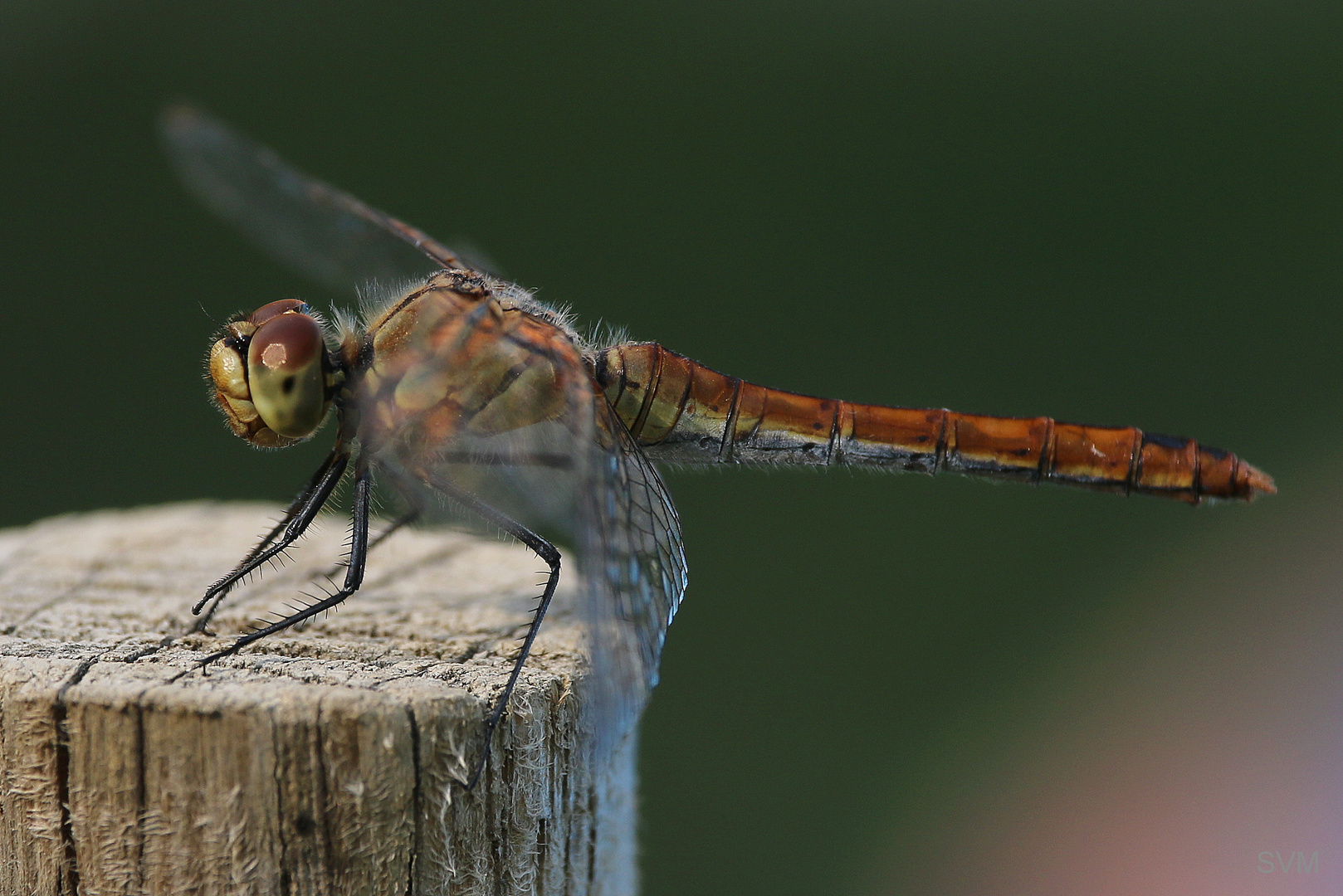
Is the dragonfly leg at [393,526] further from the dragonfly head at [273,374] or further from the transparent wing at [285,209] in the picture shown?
the transparent wing at [285,209]

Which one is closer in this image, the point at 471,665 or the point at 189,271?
the point at 471,665

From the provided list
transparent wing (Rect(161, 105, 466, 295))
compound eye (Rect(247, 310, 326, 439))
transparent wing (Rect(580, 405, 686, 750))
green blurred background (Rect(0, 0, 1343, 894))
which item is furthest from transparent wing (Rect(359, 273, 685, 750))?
green blurred background (Rect(0, 0, 1343, 894))

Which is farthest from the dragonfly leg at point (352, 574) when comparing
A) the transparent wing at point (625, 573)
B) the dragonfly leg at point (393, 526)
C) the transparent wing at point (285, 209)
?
the transparent wing at point (285, 209)

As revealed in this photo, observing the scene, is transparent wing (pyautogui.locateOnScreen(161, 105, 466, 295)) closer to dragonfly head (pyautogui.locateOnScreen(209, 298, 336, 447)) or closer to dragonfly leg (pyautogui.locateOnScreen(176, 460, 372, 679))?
dragonfly head (pyautogui.locateOnScreen(209, 298, 336, 447))

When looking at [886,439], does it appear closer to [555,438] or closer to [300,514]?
[555,438]

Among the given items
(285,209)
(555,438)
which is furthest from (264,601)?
(285,209)

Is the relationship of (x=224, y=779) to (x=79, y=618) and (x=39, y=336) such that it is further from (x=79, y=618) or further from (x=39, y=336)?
(x=39, y=336)

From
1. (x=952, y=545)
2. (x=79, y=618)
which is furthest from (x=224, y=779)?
(x=952, y=545)
